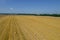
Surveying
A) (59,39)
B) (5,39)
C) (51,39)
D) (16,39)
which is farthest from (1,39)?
(59,39)

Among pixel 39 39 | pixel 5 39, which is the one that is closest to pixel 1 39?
pixel 5 39

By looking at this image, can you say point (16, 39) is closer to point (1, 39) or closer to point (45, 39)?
point (1, 39)

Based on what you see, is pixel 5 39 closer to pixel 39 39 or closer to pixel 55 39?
pixel 39 39

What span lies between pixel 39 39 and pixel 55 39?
3.63ft

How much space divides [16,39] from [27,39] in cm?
73

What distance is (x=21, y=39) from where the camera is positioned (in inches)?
324

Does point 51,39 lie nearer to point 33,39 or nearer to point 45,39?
point 45,39

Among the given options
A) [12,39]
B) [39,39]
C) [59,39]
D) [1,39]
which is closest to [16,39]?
[12,39]

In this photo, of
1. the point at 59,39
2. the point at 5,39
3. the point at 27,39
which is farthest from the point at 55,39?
the point at 5,39

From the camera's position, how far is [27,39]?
8.38m

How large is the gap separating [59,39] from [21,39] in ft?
8.58

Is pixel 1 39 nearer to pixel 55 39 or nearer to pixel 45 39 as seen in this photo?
pixel 45 39

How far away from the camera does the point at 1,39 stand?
828 centimetres

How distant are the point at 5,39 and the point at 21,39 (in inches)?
41.5
